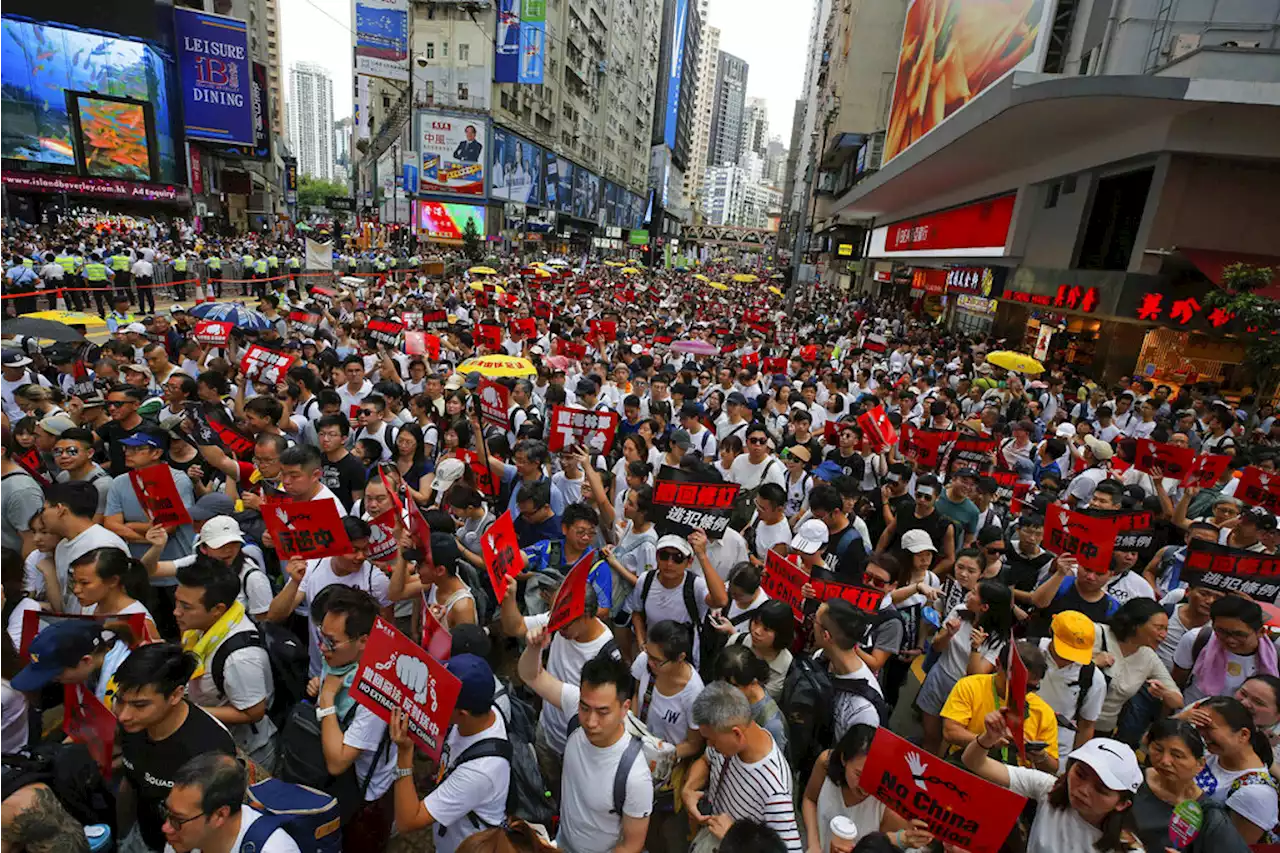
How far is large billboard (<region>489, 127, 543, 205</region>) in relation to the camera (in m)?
49.6

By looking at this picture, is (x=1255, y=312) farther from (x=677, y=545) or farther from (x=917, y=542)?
(x=677, y=545)

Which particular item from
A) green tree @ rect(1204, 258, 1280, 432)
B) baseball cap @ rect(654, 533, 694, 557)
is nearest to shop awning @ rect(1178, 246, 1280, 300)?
green tree @ rect(1204, 258, 1280, 432)

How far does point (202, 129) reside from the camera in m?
46.3

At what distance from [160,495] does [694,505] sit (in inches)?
143

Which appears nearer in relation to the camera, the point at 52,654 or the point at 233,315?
the point at 52,654

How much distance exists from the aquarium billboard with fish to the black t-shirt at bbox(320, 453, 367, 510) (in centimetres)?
4613

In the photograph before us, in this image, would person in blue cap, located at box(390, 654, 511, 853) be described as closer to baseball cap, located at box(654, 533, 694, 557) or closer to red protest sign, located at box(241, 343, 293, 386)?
baseball cap, located at box(654, 533, 694, 557)

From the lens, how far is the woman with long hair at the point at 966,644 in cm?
406

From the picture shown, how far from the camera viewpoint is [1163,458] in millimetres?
7391

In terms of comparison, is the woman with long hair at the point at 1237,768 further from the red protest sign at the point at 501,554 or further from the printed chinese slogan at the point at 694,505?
the red protest sign at the point at 501,554

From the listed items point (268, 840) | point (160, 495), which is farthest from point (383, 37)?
point (268, 840)

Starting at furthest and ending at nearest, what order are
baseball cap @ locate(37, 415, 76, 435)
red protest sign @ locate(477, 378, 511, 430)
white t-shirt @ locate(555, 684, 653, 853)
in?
red protest sign @ locate(477, 378, 511, 430) < baseball cap @ locate(37, 415, 76, 435) < white t-shirt @ locate(555, 684, 653, 853)

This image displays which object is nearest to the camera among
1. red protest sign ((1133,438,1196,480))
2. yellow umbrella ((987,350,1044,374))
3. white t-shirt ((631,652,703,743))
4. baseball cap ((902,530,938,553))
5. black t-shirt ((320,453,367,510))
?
white t-shirt ((631,652,703,743))

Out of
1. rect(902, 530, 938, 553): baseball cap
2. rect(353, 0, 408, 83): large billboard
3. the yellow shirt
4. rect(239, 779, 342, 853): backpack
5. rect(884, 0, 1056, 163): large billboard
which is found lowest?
rect(239, 779, 342, 853): backpack
